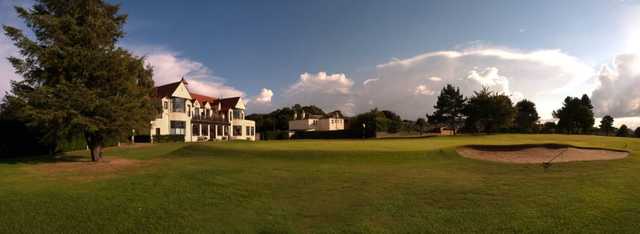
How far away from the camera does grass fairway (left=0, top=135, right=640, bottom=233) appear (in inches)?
299

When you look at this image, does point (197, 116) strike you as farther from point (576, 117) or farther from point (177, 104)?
point (576, 117)

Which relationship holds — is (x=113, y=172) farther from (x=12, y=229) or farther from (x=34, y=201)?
(x=12, y=229)

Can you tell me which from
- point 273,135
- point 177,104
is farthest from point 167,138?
point 273,135

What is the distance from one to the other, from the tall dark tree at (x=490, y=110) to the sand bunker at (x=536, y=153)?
33.9 m

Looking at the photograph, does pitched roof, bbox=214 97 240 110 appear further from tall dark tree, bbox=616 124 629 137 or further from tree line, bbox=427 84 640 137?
tall dark tree, bbox=616 124 629 137

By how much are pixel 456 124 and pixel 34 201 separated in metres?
69.6

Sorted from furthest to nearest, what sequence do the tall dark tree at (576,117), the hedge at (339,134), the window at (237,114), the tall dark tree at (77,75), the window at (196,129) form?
the tall dark tree at (576,117)
the window at (237,114)
the hedge at (339,134)
the window at (196,129)
the tall dark tree at (77,75)

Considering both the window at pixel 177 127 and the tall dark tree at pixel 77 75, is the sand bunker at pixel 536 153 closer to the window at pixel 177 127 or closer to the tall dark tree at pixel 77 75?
the tall dark tree at pixel 77 75

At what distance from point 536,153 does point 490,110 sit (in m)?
36.4

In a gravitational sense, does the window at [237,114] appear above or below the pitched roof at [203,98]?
below

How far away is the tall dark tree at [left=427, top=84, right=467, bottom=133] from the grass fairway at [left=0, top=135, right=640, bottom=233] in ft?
173

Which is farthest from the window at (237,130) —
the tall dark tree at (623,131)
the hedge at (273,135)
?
the tall dark tree at (623,131)

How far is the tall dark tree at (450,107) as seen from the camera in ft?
218

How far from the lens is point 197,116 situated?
52.4 meters
